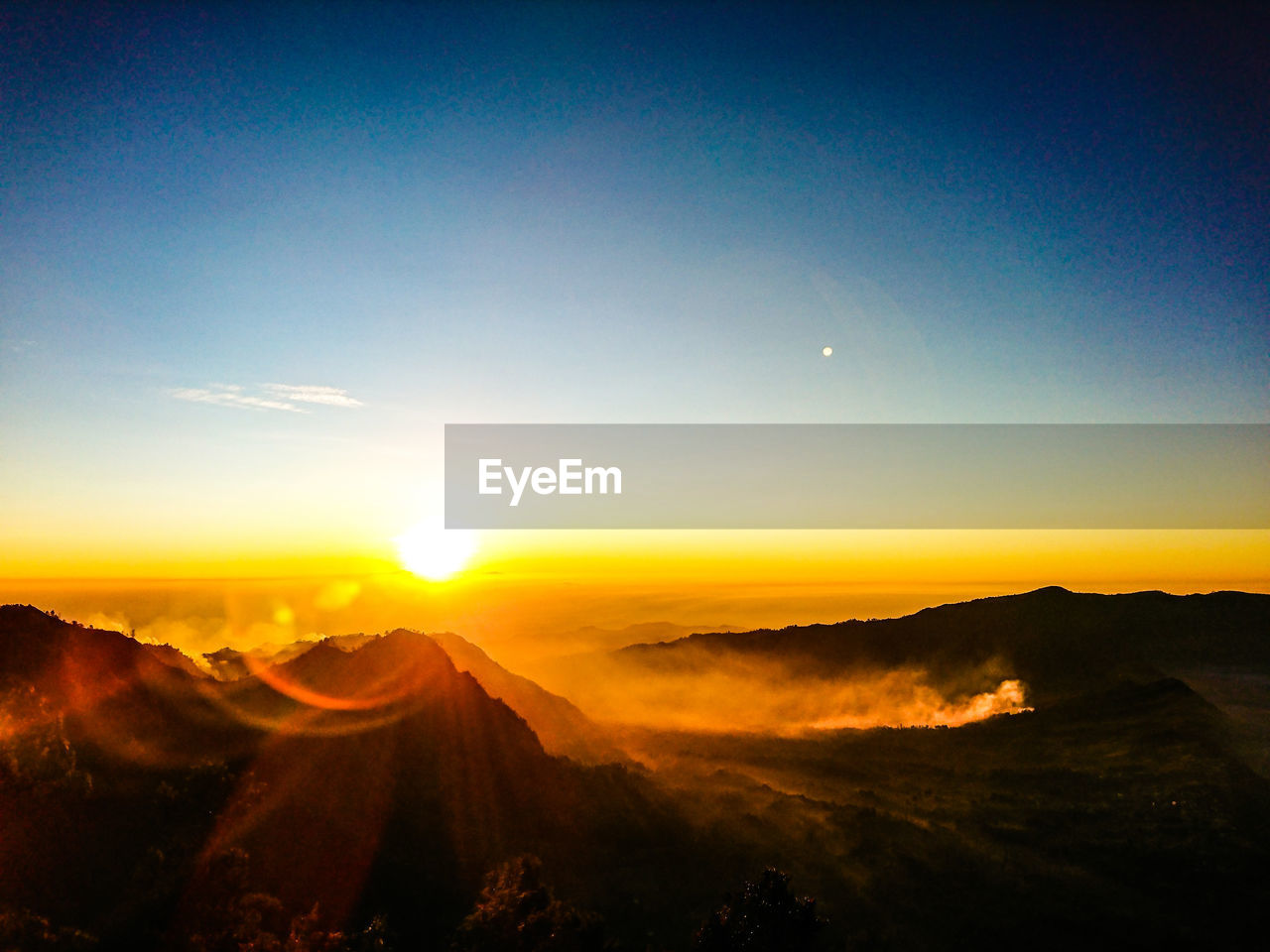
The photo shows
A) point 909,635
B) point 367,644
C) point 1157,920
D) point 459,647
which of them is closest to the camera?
point 1157,920

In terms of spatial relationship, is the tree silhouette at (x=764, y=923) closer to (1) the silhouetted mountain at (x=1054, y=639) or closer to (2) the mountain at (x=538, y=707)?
(2) the mountain at (x=538, y=707)

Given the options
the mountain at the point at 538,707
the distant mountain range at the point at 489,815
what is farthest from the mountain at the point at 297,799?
the mountain at the point at 538,707

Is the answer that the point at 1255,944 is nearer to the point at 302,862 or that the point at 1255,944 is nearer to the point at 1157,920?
the point at 1157,920

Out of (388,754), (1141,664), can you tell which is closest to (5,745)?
(388,754)

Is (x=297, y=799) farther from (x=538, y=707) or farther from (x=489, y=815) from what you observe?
(x=538, y=707)

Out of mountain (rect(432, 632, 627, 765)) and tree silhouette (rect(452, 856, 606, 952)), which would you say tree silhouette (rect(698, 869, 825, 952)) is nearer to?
tree silhouette (rect(452, 856, 606, 952))
